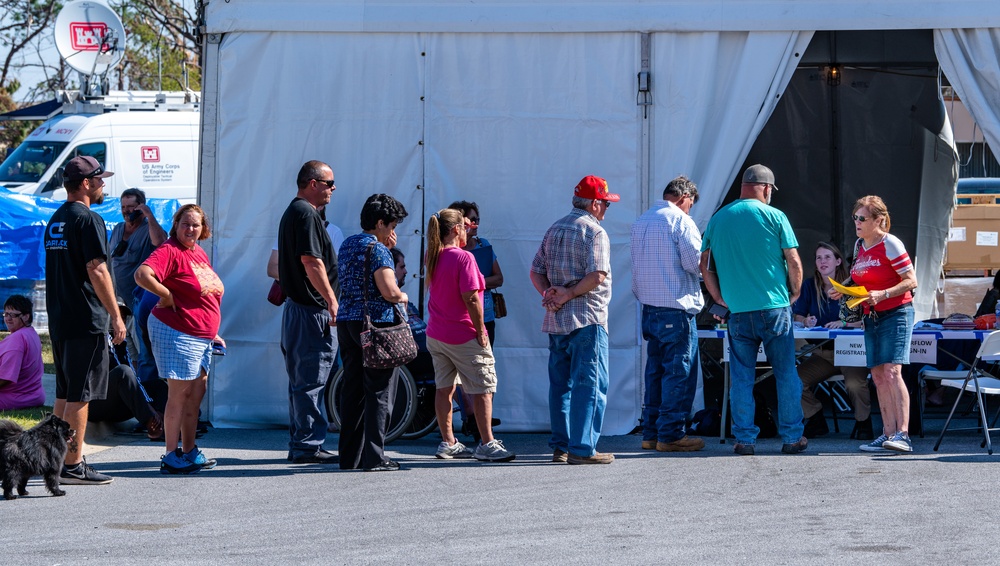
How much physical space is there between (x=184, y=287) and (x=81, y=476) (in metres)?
1.22

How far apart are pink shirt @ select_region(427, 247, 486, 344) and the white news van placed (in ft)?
32.3

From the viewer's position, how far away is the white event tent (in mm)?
9156

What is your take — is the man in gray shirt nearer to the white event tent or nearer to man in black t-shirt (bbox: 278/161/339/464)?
the white event tent

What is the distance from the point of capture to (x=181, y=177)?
16.9m

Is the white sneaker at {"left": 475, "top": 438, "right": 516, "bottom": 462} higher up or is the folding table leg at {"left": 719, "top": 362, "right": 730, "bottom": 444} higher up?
the folding table leg at {"left": 719, "top": 362, "right": 730, "bottom": 444}

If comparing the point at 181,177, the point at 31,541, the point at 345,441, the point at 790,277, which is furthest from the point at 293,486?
the point at 181,177

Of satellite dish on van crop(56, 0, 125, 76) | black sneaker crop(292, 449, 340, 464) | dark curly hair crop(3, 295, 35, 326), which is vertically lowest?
black sneaker crop(292, 449, 340, 464)

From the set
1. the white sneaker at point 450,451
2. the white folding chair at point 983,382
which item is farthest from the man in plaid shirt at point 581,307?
the white folding chair at point 983,382

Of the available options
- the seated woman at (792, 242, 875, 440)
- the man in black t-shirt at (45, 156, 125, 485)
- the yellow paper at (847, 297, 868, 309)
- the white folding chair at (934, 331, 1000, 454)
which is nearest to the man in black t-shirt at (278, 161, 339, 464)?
the man in black t-shirt at (45, 156, 125, 485)

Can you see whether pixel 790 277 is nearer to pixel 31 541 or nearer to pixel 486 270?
pixel 486 270

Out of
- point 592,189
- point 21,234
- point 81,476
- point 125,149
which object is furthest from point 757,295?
point 125,149

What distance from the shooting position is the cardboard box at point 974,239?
11875 mm

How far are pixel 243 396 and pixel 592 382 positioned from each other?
3105mm

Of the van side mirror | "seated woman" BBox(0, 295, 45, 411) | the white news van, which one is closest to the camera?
"seated woman" BBox(0, 295, 45, 411)
